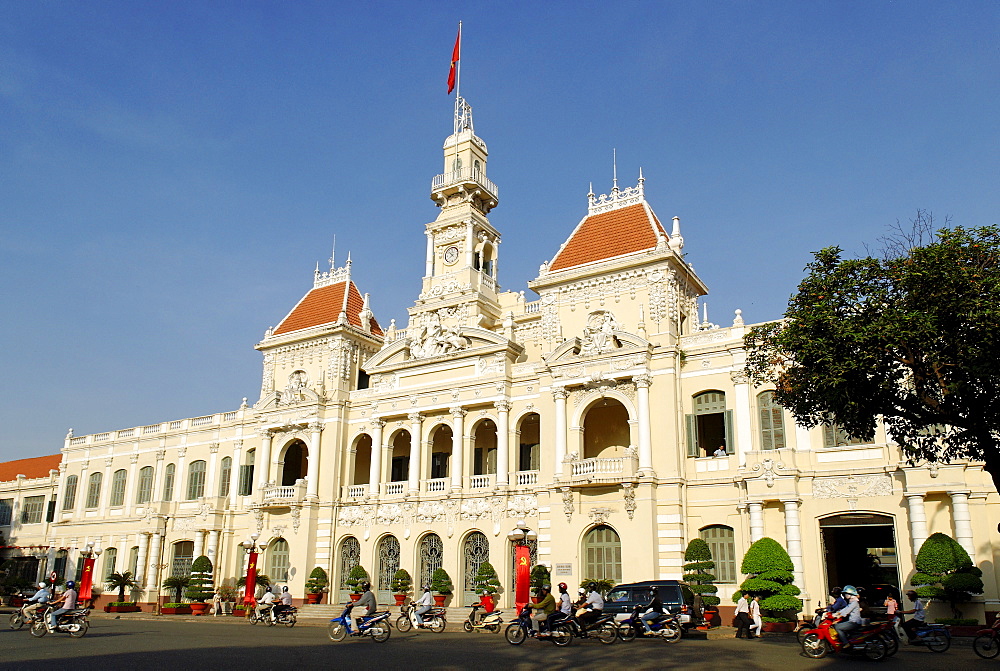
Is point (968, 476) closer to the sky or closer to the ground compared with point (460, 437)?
closer to the ground

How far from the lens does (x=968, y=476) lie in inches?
923

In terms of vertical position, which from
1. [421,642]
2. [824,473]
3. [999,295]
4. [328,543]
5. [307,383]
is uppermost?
[307,383]

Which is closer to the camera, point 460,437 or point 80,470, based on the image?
point 460,437

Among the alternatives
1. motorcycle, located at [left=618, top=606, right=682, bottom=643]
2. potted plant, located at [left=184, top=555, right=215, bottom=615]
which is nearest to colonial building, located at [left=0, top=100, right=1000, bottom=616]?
potted plant, located at [left=184, top=555, right=215, bottom=615]

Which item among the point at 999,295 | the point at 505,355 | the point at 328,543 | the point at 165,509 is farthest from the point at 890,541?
the point at 165,509

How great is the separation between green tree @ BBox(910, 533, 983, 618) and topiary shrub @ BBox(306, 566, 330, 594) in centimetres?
2201

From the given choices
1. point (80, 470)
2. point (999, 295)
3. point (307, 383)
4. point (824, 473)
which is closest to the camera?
point (999, 295)

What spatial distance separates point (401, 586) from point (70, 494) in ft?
86.2

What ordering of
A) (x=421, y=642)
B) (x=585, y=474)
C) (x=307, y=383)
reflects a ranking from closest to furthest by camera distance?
(x=421, y=642) → (x=585, y=474) → (x=307, y=383)

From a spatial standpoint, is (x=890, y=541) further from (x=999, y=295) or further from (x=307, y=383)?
(x=307, y=383)

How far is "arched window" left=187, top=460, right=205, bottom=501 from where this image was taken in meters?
41.9

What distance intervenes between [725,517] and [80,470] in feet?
123

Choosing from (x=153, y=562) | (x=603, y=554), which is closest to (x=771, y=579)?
(x=603, y=554)

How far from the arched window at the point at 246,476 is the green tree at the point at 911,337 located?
29.3m
